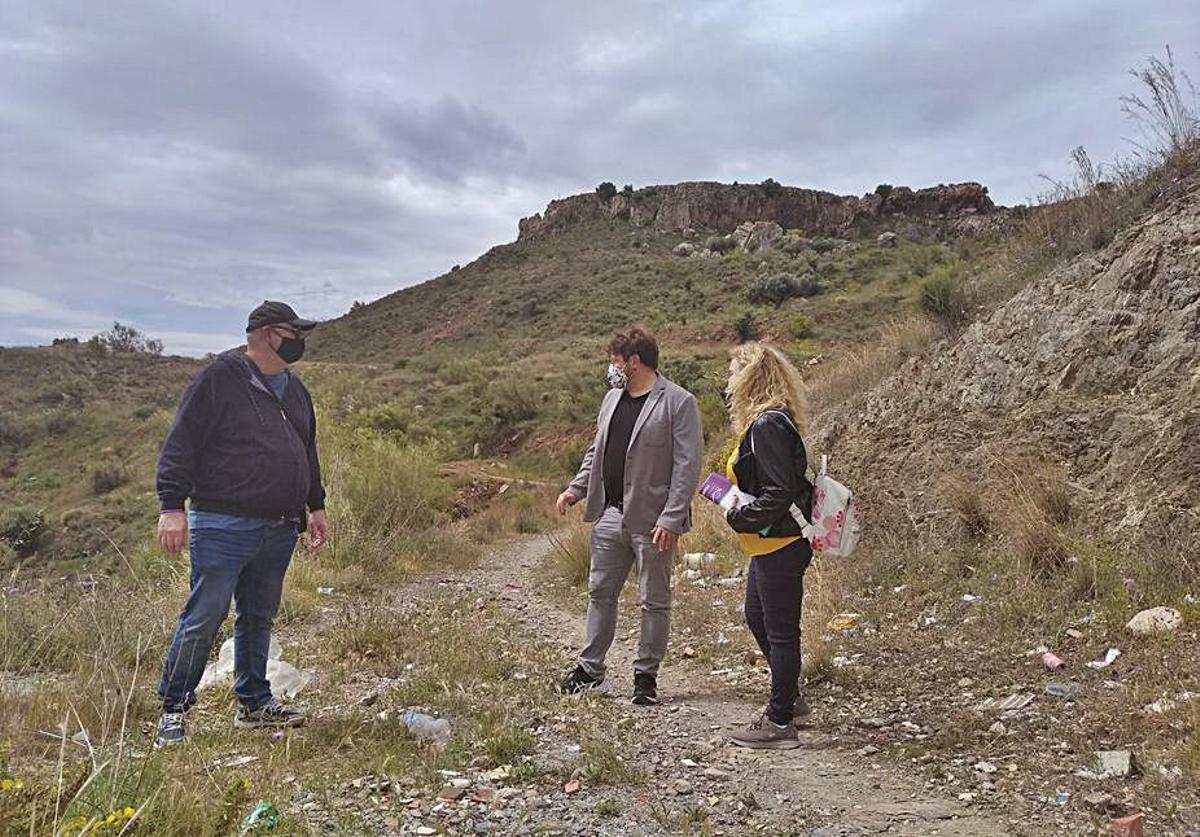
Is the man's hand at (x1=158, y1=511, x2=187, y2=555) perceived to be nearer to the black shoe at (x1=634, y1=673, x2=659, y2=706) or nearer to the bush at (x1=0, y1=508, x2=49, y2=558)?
the black shoe at (x1=634, y1=673, x2=659, y2=706)

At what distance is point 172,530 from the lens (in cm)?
345

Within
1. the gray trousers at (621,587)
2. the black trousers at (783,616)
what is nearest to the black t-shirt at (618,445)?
the gray trousers at (621,587)

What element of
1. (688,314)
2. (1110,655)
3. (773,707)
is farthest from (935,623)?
(688,314)

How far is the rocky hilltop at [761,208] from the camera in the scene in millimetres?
54812

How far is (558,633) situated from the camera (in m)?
6.65

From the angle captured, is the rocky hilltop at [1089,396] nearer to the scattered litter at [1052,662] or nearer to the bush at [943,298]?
the bush at [943,298]

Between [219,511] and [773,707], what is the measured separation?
2.61m

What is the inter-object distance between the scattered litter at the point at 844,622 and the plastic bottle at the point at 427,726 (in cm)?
288

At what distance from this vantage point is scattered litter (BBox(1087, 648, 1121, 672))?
408 cm

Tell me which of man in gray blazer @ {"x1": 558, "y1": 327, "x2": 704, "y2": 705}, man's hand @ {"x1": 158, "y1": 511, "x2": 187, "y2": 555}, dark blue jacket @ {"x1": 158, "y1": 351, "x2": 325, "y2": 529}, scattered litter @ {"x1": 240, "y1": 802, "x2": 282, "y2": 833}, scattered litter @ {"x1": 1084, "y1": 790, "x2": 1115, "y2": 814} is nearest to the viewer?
scattered litter @ {"x1": 240, "y1": 802, "x2": 282, "y2": 833}

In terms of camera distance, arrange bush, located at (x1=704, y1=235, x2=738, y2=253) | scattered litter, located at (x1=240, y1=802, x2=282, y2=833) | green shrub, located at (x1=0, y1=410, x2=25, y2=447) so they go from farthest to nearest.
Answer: bush, located at (x1=704, y1=235, x2=738, y2=253) < green shrub, located at (x1=0, y1=410, x2=25, y2=447) < scattered litter, located at (x1=240, y1=802, x2=282, y2=833)

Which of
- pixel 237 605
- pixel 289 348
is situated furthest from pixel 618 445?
pixel 237 605

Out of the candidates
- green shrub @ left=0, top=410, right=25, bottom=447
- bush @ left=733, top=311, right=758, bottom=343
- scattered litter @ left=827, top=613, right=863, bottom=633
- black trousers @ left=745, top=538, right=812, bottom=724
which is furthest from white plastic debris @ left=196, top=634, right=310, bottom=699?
green shrub @ left=0, top=410, right=25, bottom=447

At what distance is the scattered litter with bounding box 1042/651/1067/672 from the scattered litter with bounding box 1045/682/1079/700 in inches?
9.0
